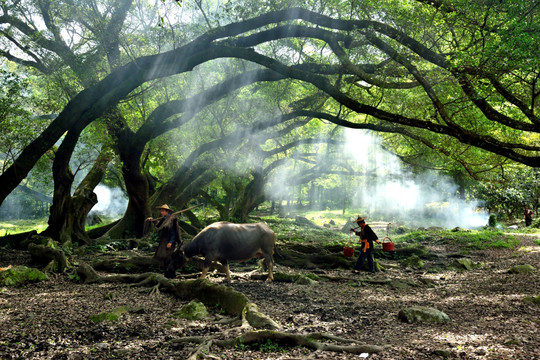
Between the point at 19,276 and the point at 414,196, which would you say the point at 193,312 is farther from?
the point at 414,196

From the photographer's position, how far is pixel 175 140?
19906 millimetres

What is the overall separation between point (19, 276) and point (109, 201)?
124 feet

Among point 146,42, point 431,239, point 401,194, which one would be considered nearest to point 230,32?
point 146,42

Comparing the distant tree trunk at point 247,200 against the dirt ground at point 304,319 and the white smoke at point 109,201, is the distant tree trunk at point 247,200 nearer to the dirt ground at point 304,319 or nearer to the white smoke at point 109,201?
the dirt ground at point 304,319

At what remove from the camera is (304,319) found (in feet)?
20.9

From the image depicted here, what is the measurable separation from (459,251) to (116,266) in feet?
42.0

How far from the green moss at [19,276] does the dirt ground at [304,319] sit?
0.31m

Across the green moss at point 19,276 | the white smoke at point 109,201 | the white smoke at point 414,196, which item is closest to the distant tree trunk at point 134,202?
the green moss at point 19,276

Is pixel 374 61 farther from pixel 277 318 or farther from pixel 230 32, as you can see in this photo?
pixel 277 318

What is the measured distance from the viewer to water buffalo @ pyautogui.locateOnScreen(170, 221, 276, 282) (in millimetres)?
9867

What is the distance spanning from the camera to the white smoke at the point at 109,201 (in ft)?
142

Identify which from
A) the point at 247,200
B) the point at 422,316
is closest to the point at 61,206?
the point at 422,316

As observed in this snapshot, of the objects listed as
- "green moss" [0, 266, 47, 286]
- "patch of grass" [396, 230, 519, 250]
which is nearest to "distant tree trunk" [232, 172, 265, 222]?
"patch of grass" [396, 230, 519, 250]

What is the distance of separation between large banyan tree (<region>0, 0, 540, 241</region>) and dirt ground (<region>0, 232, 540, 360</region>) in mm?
3992
